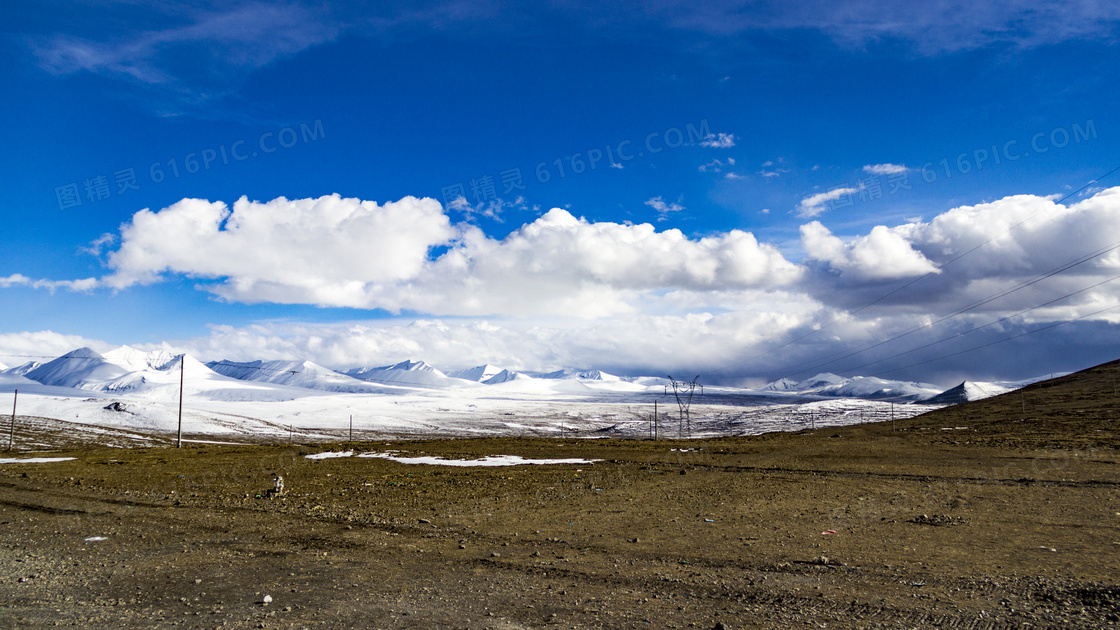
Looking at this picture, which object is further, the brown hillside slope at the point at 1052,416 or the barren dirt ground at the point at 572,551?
the brown hillside slope at the point at 1052,416

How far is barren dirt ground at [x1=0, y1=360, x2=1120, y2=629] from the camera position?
28.4ft

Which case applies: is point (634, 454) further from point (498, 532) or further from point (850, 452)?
point (498, 532)

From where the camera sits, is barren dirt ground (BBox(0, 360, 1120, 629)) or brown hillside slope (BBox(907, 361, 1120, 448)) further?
brown hillside slope (BBox(907, 361, 1120, 448))

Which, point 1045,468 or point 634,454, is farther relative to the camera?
point 634,454

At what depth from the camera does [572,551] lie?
12.4 m

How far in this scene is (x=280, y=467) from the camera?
3098 centimetres

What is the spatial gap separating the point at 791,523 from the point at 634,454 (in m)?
25.8

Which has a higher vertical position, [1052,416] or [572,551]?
[572,551]

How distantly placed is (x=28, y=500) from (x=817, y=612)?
1009 inches

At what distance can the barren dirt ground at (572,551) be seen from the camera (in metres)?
8.66

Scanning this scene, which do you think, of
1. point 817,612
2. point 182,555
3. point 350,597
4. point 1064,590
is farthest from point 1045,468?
point 182,555

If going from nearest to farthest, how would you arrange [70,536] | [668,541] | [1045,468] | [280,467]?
[668,541] < [70,536] < [1045,468] < [280,467]

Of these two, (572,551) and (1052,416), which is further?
(1052,416)

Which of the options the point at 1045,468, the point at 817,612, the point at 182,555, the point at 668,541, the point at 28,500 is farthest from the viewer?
the point at 1045,468
